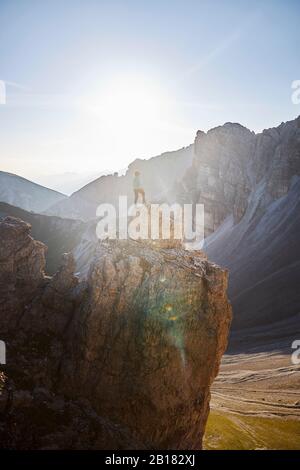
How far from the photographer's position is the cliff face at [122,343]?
27.5 meters

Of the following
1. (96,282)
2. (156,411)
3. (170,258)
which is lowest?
(156,411)

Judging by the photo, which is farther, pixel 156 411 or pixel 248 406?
pixel 248 406

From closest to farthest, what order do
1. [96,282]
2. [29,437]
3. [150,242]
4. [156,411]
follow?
[29,437] < [156,411] < [96,282] < [150,242]

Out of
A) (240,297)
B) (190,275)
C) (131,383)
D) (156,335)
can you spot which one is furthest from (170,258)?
(240,297)

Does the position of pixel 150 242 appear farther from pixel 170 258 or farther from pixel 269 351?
pixel 269 351

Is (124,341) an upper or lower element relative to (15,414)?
upper

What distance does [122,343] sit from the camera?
30141 mm

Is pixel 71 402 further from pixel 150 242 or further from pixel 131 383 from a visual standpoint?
pixel 150 242

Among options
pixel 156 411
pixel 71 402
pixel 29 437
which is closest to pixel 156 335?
pixel 156 411

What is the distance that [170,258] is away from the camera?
3309cm

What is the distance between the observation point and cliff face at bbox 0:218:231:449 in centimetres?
2748

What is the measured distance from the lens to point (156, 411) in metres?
29.3
